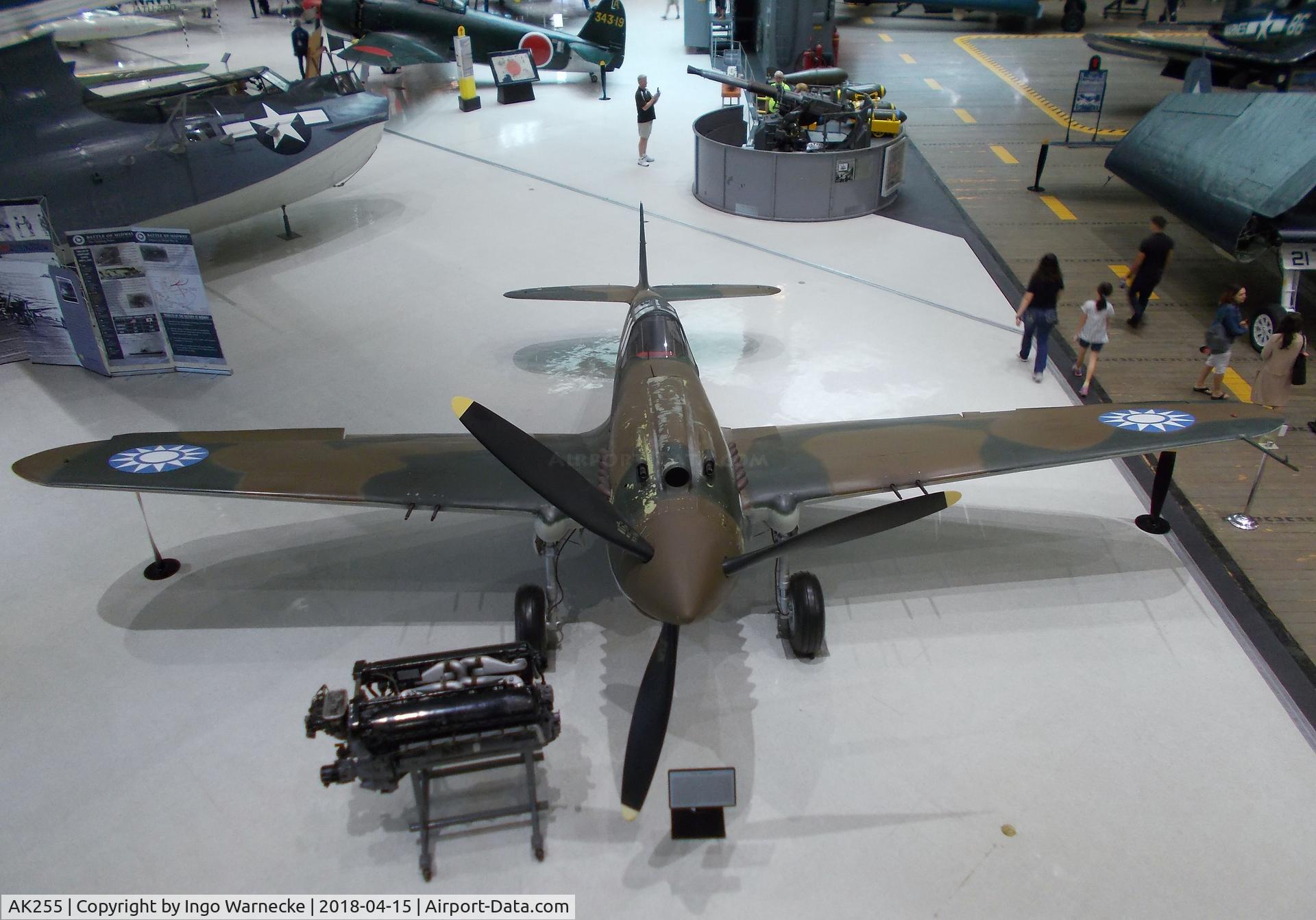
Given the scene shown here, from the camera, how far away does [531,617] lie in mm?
6395

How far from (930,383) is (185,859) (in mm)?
8683

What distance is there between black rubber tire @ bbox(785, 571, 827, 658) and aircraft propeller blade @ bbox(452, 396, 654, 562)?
1.59 meters

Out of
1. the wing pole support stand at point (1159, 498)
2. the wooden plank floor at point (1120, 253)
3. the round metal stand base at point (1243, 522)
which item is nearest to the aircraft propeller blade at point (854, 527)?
the wing pole support stand at point (1159, 498)

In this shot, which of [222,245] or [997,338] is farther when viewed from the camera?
[222,245]

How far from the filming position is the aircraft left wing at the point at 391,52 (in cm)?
2042

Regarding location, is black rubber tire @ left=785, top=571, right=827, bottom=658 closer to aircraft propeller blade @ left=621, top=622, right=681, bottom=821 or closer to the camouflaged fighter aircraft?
the camouflaged fighter aircraft

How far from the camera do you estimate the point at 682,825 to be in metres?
5.35

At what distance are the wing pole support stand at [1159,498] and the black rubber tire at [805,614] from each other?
140 inches

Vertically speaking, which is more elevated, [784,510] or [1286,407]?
[784,510]

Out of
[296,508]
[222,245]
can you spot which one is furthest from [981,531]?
[222,245]

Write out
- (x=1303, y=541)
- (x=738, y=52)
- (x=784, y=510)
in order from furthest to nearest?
(x=738, y=52) < (x=1303, y=541) < (x=784, y=510)

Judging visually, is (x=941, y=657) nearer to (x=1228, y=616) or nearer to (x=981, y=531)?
(x=981, y=531)

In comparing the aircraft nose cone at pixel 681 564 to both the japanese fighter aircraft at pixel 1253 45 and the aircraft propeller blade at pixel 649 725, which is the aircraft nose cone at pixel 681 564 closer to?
the aircraft propeller blade at pixel 649 725

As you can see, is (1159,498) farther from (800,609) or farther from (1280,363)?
(800,609)
